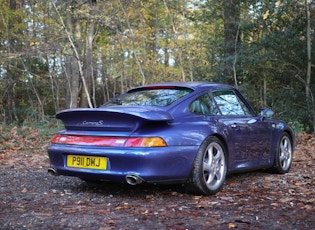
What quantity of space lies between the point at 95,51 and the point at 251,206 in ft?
58.5

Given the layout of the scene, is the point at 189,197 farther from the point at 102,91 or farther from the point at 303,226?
the point at 102,91

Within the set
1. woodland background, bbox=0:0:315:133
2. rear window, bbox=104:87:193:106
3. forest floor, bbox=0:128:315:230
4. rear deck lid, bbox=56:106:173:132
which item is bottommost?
forest floor, bbox=0:128:315:230

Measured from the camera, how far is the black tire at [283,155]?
19.2ft

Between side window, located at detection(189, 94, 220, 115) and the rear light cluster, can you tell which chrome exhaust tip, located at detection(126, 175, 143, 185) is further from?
side window, located at detection(189, 94, 220, 115)

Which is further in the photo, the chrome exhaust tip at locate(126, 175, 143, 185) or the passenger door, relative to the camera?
the passenger door

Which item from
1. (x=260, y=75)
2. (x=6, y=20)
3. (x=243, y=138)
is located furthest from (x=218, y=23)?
(x=243, y=138)

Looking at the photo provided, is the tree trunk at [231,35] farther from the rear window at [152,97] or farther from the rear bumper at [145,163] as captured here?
the rear bumper at [145,163]

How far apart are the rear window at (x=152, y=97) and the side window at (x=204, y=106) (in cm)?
16

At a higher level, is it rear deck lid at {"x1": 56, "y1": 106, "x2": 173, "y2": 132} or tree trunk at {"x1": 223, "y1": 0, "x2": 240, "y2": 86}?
tree trunk at {"x1": 223, "y1": 0, "x2": 240, "y2": 86}

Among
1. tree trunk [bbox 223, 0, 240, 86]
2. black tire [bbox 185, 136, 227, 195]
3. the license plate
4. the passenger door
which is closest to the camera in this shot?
the license plate

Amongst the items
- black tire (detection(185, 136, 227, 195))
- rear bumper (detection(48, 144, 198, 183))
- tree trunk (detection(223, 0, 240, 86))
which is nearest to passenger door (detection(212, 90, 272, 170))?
black tire (detection(185, 136, 227, 195))

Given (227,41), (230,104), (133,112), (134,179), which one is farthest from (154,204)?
(227,41)

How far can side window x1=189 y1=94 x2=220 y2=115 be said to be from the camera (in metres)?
4.57

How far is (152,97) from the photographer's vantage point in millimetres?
4746
